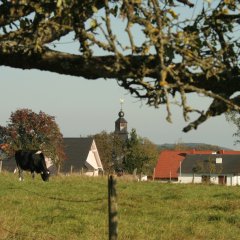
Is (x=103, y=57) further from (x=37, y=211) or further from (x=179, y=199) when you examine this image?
(x=179, y=199)

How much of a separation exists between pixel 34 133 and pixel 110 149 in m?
28.0

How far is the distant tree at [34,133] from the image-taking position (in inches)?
2899

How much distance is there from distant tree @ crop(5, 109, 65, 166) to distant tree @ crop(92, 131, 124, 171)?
21290 mm

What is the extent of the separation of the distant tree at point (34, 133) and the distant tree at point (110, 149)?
69.8 ft

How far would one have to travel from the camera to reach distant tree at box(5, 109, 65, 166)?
73.6m

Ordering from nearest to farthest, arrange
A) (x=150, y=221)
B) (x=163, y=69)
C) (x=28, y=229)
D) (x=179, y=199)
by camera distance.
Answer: (x=163, y=69) < (x=28, y=229) < (x=150, y=221) < (x=179, y=199)

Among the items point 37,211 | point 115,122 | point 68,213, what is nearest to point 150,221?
point 68,213

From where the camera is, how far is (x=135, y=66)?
508 centimetres

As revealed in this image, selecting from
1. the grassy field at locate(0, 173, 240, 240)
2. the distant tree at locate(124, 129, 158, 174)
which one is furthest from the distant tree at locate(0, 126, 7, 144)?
the grassy field at locate(0, 173, 240, 240)

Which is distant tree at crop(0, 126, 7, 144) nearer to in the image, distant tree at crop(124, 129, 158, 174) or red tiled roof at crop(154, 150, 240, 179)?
distant tree at crop(124, 129, 158, 174)

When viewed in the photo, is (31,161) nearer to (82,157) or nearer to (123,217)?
(123,217)

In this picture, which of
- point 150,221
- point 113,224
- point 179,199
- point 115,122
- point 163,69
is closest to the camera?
point 163,69

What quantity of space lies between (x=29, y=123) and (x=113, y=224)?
67220 millimetres

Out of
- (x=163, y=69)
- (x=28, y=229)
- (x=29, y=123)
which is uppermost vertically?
(x=29, y=123)
